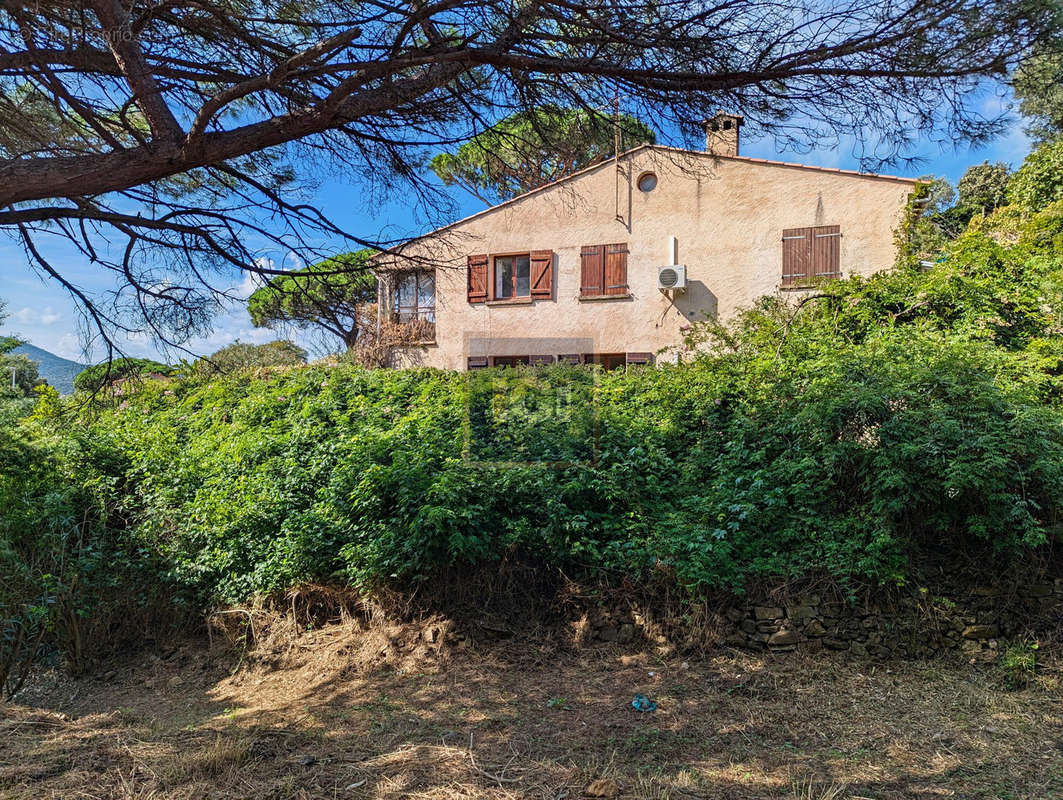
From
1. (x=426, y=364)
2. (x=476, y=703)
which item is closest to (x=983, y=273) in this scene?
(x=476, y=703)

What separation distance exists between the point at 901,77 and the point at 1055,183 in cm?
1080

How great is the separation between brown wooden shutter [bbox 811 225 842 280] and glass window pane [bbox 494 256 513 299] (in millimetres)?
5962

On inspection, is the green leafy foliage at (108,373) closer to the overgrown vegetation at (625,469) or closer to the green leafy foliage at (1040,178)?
the overgrown vegetation at (625,469)

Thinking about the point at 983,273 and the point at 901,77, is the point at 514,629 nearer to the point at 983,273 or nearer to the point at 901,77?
the point at 901,77

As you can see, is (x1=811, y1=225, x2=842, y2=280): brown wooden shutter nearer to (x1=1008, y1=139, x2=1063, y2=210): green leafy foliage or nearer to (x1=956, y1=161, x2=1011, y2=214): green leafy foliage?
(x1=1008, y1=139, x2=1063, y2=210): green leafy foliage

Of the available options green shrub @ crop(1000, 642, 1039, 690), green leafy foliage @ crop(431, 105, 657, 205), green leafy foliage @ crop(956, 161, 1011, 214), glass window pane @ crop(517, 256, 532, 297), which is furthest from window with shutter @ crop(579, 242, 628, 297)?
green leafy foliage @ crop(956, 161, 1011, 214)

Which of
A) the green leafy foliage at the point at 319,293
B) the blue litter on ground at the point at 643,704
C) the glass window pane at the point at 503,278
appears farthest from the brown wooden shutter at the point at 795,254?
the blue litter on ground at the point at 643,704

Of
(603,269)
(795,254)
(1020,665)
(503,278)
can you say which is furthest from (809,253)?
(1020,665)

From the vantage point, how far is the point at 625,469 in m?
5.10

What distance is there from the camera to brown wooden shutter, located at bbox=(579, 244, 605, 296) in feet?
41.0

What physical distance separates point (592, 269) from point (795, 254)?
381 centimetres

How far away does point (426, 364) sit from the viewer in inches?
535

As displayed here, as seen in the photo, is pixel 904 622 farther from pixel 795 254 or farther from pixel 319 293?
pixel 795 254

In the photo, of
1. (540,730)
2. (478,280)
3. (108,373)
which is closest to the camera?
(540,730)
